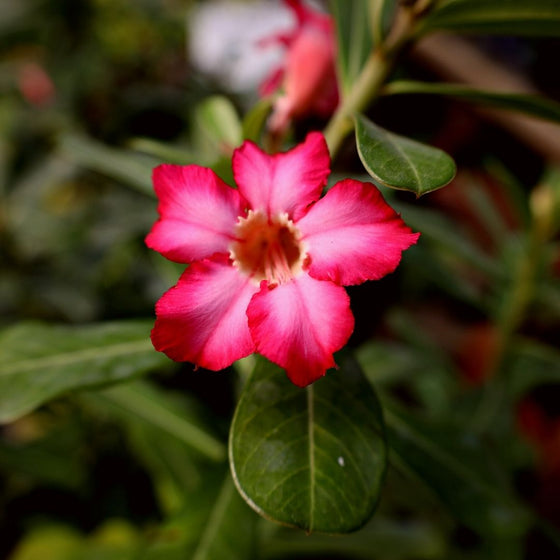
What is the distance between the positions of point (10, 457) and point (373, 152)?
873mm

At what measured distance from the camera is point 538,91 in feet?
4.83

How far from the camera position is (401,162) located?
41 cm

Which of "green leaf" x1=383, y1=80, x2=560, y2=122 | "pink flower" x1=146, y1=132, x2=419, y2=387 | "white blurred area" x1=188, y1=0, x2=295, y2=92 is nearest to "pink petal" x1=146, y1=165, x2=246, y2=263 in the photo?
"pink flower" x1=146, y1=132, x2=419, y2=387

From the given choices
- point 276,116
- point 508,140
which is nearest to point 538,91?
point 508,140

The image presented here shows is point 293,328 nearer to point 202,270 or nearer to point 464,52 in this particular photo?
point 202,270

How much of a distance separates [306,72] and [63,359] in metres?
0.43

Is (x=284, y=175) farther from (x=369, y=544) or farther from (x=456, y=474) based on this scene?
(x=369, y=544)

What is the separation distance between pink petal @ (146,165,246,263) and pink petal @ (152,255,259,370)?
0.03 m

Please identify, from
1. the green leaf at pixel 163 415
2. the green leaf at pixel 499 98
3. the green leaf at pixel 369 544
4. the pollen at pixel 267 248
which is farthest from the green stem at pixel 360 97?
the green leaf at pixel 369 544

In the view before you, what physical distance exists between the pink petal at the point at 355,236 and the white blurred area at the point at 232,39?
1548 millimetres

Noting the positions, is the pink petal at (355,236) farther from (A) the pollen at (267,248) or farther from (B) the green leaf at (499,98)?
(B) the green leaf at (499,98)

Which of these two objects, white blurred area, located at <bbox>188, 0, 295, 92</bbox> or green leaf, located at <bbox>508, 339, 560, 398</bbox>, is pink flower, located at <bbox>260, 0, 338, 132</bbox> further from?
white blurred area, located at <bbox>188, 0, 295, 92</bbox>

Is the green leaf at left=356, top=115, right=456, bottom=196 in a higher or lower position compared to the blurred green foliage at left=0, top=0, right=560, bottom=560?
higher

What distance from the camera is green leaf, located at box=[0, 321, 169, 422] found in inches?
22.0
